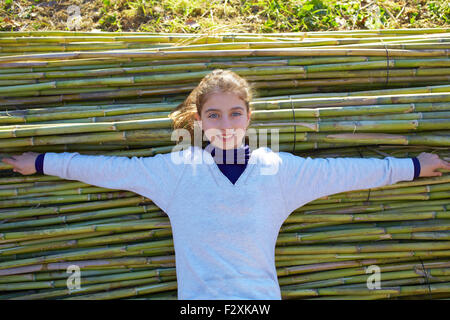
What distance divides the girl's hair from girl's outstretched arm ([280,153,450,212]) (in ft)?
1.03

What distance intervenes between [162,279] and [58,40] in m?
1.22

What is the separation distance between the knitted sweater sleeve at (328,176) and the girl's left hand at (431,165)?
3.5 inches

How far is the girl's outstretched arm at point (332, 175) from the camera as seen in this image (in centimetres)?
162

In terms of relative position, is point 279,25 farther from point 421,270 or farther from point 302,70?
point 421,270

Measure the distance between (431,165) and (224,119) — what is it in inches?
33.4

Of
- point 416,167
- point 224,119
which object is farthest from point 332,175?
point 224,119

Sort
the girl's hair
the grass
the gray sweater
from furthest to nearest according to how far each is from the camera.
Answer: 1. the grass
2. the girl's hair
3. the gray sweater

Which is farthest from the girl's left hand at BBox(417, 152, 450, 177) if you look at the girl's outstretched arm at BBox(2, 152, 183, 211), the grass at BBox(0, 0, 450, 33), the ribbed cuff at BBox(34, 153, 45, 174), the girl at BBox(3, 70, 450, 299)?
the ribbed cuff at BBox(34, 153, 45, 174)

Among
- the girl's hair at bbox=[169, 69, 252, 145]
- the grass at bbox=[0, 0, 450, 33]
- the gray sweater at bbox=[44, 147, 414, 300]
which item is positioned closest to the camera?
the gray sweater at bbox=[44, 147, 414, 300]

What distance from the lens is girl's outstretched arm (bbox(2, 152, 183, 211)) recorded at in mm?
1614

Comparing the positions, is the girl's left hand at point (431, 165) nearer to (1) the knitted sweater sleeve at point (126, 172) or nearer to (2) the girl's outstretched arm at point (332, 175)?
(2) the girl's outstretched arm at point (332, 175)

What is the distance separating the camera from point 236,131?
1610 millimetres

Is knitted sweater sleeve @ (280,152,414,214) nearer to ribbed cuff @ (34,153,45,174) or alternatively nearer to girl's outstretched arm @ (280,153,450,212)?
girl's outstretched arm @ (280,153,450,212)

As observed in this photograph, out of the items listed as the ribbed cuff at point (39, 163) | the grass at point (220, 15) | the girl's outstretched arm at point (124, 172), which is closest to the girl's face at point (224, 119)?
the girl's outstretched arm at point (124, 172)
